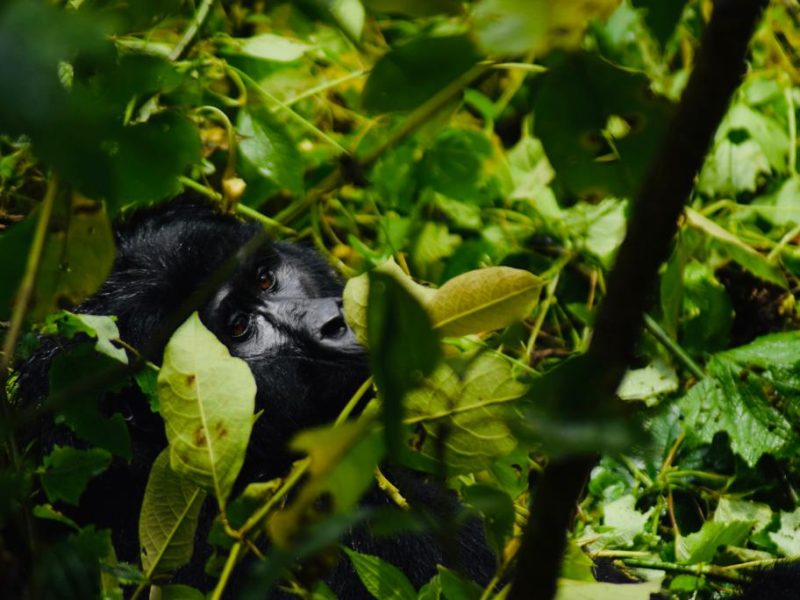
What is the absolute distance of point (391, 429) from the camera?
748mm

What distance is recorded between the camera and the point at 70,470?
1.52m

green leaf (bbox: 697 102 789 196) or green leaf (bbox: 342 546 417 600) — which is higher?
green leaf (bbox: 342 546 417 600)

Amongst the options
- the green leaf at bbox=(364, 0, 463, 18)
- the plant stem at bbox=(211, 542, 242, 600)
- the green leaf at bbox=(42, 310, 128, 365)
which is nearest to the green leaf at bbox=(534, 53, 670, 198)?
the green leaf at bbox=(364, 0, 463, 18)

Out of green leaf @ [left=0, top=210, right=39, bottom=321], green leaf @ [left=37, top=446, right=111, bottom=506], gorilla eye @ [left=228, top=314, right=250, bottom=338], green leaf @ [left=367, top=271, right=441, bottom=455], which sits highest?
green leaf @ [left=367, top=271, right=441, bottom=455]

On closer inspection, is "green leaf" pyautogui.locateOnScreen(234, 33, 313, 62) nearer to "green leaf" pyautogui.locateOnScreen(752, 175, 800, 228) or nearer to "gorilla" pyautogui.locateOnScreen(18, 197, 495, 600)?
"gorilla" pyautogui.locateOnScreen(18, 197, 495, 600)

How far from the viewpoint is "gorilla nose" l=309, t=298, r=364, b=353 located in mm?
2473

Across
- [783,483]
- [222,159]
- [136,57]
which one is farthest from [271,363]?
[136,57]

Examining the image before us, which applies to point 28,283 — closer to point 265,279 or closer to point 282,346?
point 282,346

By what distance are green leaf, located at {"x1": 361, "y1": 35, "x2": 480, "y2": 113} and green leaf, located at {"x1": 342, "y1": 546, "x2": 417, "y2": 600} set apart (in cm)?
66

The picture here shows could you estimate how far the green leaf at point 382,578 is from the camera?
1401 mm

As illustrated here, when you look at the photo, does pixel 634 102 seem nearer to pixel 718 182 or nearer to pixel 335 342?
pixel 335 342

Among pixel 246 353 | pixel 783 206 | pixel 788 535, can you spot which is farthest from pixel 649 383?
pixel 246 353

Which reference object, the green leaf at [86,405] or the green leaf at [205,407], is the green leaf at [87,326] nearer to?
the green leaf at [86,405]

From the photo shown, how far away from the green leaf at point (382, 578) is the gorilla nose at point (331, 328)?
105 centimetres
